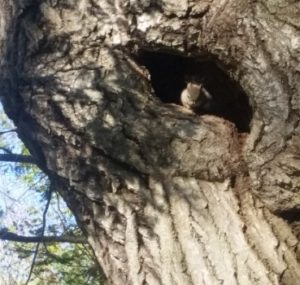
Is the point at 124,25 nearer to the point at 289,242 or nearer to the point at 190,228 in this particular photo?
the point at 190,228

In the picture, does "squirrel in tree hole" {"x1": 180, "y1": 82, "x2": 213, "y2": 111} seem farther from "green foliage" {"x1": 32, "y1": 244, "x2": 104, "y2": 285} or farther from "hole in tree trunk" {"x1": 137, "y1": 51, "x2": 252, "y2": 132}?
"green foliage" {"x1": 32, "y1": 244, "x2": 104, "y2": 285}

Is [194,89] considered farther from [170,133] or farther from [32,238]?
[32,238]

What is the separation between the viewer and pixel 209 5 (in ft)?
6.34

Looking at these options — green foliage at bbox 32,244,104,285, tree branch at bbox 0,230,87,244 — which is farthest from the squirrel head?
green foliage at bbox 32,244,104,285

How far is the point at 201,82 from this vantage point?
2182 mm

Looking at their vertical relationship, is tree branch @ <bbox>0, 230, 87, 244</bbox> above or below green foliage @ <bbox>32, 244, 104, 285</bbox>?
below

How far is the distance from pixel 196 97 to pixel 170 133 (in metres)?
0.25

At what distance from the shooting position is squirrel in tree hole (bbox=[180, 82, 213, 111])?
211 centimetres

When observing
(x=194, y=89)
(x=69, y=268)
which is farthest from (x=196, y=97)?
(x=69, y=268)

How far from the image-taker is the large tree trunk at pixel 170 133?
180 centimetres

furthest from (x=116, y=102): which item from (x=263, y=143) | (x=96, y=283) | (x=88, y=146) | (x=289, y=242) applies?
(x=96, y=283)

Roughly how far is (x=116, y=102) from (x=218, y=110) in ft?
1.32

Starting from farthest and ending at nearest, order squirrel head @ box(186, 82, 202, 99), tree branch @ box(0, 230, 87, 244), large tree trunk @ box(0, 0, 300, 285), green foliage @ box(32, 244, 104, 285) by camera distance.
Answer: green foliage @ box(32, 244, 104, 285) → tree branch @ box(0, 230, 87, 244) → squirrel head @ box(186, 82, 202, 99) → large tree trunk @ box(0, 0, 300, 285)

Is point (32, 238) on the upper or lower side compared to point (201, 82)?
upper
